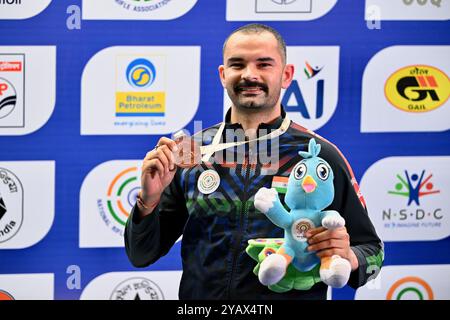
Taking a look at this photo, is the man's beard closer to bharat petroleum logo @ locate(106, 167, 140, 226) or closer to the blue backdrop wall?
the blue backdrop wall

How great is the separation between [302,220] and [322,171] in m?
0.14

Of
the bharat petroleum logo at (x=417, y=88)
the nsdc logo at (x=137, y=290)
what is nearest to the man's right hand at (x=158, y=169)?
the nsdc logo at (x=137, y=290)

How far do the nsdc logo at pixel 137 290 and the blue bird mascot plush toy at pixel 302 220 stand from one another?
98 cm

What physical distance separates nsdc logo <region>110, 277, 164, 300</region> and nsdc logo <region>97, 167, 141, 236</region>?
0.64 feet

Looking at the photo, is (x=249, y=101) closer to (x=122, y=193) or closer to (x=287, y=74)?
(x=287, y=74)

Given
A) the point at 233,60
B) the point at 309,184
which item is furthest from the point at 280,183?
the point at 233,60

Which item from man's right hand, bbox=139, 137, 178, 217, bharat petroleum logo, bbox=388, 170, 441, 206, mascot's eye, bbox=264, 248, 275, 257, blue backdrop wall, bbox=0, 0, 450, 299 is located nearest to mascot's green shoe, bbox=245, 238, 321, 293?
mascot's eye, bbox=264, 248, 275, 257

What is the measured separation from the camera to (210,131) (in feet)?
7.89

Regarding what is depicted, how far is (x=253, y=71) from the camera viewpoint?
7.26 feet

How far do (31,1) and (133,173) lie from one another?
2.35ft

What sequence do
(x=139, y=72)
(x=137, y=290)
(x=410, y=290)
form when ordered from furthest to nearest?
(x=410, y=290)
(x=137, y=290)
(x=139, y=72)

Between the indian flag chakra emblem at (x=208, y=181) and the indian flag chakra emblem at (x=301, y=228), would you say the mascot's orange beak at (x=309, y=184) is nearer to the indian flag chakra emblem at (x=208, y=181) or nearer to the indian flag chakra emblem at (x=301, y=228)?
the indian flag chakra emblem at (x=301, y=228)

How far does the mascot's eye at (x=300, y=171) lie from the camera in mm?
1941
